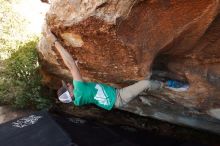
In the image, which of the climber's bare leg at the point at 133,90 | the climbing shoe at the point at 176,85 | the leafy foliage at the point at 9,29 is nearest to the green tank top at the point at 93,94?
the climber's bare leg at the point at 133,90

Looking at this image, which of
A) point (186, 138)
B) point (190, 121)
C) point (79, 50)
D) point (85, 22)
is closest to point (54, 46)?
point (79, 50)

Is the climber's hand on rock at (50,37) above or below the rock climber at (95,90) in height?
above

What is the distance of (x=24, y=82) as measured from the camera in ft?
25.3

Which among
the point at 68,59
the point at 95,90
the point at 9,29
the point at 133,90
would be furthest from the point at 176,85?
the point at 9,29

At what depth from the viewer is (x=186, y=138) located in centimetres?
719

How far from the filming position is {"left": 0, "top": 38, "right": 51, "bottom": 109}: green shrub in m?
7.61

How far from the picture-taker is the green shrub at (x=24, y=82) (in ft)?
25.0

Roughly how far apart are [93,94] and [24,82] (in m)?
2.31

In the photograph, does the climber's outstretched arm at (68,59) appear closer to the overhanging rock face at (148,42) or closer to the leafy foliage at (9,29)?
the overhanging rock face at (148,42)

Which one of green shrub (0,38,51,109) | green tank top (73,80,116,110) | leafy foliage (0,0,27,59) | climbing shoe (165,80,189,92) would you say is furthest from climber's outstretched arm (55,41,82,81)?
leafy foliage (0,0,27,59)

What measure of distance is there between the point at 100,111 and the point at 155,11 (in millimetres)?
3546

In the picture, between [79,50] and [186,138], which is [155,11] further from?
[186,138]

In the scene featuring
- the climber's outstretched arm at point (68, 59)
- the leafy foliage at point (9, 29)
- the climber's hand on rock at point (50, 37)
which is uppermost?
the leafy foliage at point (9, 29)

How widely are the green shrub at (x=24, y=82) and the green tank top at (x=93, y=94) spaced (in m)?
1.92
